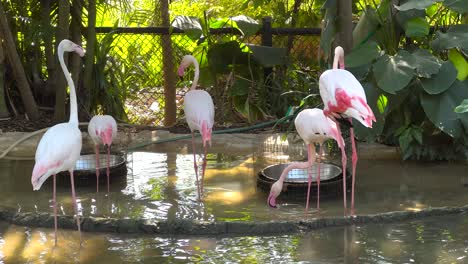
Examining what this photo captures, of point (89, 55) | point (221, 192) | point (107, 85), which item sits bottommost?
point (221, 192)

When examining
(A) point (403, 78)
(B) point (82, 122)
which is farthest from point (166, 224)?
(B) point (82, 122)

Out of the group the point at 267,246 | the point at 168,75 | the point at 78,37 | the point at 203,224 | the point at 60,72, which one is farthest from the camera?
the point at 168,75

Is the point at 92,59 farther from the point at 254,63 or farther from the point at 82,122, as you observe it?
the point at 254,63

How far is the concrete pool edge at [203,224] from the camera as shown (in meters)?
4.76

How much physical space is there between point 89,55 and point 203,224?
434cm

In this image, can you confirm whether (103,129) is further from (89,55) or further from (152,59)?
(152,59)

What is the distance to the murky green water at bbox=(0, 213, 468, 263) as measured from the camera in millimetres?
4293

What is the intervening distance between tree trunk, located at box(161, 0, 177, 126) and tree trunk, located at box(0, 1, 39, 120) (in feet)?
5.38

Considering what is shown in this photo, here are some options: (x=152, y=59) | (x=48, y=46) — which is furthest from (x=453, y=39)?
(x=48, y=46)

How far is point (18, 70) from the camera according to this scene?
835 centimetres

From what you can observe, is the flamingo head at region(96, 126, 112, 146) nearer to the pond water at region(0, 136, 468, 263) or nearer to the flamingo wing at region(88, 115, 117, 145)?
the flamingo wing at region(88, 115, 117, 145)

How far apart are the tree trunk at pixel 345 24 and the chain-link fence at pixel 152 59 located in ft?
5.62

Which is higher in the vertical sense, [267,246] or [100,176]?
[100,176]

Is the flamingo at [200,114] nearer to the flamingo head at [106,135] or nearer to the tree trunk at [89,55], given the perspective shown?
the flamingo head at [106,135]
